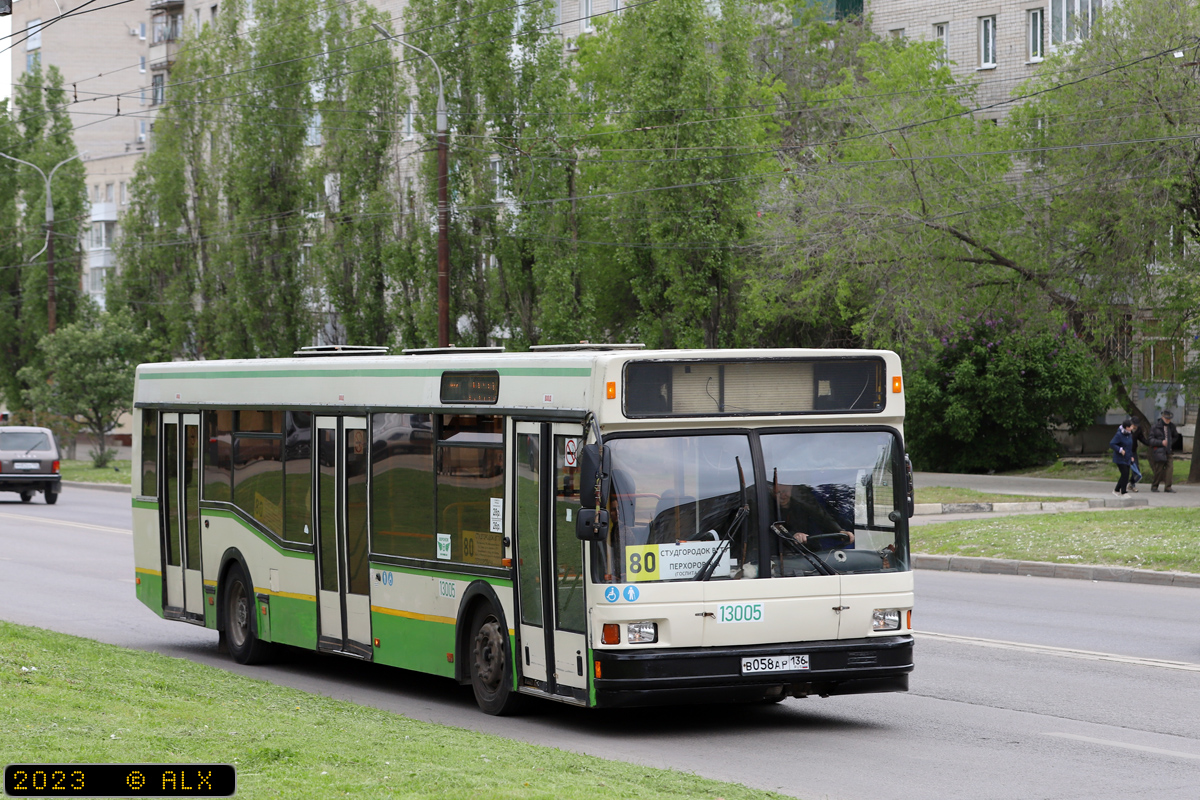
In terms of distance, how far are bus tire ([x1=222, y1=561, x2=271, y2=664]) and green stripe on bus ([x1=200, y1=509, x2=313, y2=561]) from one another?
1.36 feet

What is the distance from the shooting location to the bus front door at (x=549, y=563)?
31.5ft

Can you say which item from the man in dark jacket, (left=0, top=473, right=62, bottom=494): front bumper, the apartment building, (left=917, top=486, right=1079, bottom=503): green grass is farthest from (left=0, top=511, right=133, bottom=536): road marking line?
the apartment building

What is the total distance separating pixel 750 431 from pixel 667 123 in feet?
115

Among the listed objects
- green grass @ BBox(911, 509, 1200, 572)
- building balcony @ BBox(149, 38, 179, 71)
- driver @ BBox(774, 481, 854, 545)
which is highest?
building balcony @ BBox(149, 38, 179, 71)

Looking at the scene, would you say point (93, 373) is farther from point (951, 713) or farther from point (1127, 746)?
point (1127, 746)

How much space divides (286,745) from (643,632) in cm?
250

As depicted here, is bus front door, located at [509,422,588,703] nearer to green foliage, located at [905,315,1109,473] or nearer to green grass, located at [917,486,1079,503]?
green grass, located at [917,486,1079,503]

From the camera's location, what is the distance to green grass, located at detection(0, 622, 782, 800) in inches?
269

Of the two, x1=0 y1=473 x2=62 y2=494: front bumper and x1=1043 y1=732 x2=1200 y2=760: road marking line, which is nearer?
x1=1043 y1=732 x2=1200 y2=760: road marking line

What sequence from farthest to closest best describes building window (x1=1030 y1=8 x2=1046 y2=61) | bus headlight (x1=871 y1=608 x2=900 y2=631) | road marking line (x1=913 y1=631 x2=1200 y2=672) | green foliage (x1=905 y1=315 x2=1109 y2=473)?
1. building window (x1=1030 y1=8 x2=1046 y2=61)
2. green foliage (x1=905 y1=315 x2=1109 y2=473)
3. road marking line (x1=913 y1=631 x2=1200 y2=672)
4. bus headlight (x1=871 y1=608 x2=900 y2=631)

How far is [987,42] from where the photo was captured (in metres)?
53.7

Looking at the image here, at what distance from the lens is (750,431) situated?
384 inches

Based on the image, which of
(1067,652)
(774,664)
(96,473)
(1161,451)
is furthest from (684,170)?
(774,664)

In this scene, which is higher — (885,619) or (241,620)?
(885,619)
